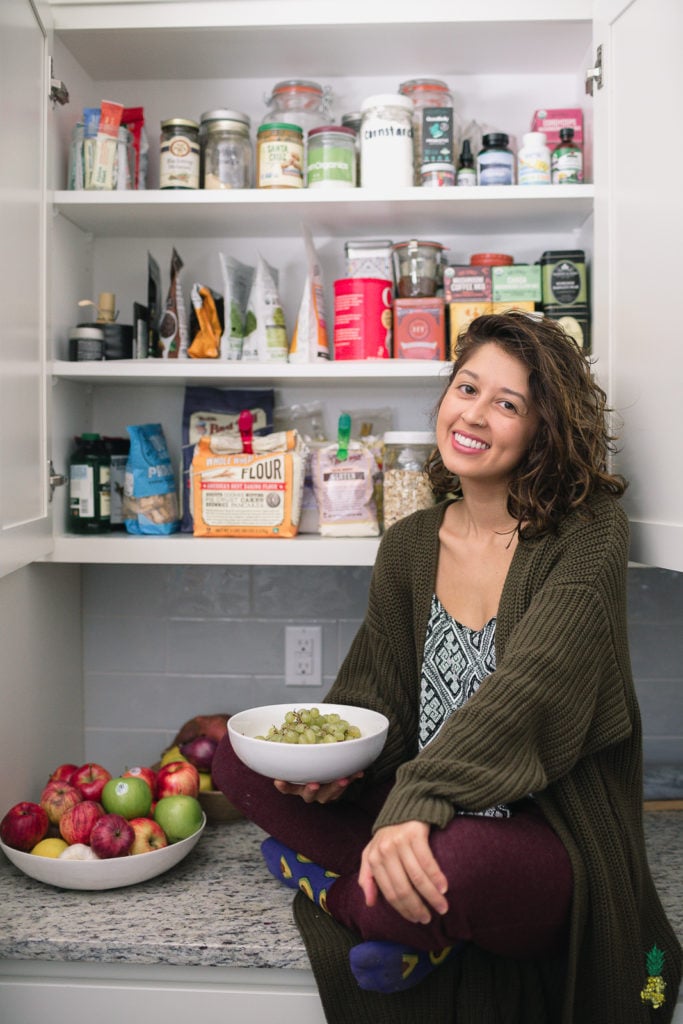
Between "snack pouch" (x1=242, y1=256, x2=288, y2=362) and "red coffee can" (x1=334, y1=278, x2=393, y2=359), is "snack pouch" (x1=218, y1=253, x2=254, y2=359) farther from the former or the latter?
"red coffee can" (x1=334, y1=278, x2=393, y2=359)

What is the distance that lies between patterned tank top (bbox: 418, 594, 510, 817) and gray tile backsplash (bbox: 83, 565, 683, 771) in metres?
0.48

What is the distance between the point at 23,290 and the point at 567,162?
914 mm

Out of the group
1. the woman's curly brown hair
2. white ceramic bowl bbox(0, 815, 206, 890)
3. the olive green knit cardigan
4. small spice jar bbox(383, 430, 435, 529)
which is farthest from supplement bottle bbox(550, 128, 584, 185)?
white ceramic bowl bbox(0, 815, 206, 890)

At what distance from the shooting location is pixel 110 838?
1.36 meters

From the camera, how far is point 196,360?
1.63 metres

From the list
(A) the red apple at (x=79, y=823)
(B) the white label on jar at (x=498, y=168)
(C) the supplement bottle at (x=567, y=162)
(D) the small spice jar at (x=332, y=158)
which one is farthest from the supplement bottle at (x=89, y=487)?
(C) the supplement bottle at (x=567, y=162)

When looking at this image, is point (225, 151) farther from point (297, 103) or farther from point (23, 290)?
point (23, 290)

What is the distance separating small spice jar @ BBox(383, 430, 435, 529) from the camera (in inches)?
62.9

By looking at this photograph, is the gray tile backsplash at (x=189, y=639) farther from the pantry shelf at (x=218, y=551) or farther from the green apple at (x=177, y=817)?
the green apple at (x=177, y=817)

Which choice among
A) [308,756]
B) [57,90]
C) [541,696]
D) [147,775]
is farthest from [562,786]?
[57,90]

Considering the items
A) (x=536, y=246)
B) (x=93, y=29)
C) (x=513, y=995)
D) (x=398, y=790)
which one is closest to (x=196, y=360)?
(x=93, y=29)

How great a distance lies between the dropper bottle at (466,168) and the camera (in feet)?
5.30

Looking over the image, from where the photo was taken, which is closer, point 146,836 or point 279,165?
point 146,836

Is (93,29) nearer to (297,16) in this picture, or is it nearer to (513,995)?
(297,16)
